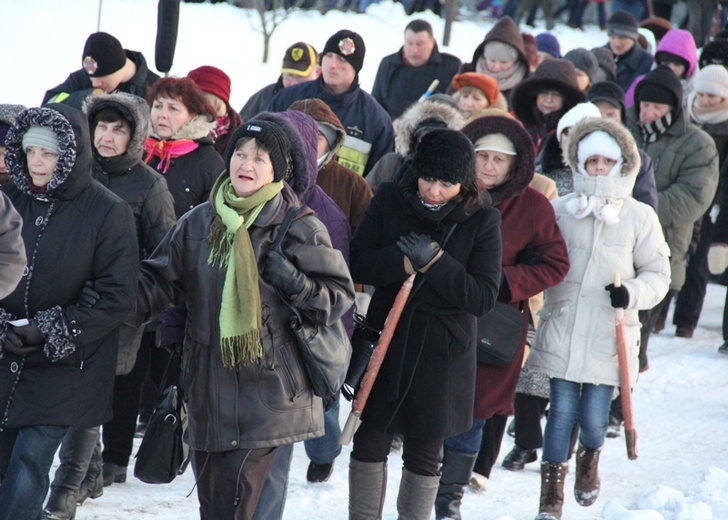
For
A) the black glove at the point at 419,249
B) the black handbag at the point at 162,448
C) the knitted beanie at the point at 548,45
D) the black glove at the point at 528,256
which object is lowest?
the black handbag at the point at 162,448

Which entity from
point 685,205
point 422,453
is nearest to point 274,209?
point 422,453

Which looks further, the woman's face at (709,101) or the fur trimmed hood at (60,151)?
the woman's face at (709,101)

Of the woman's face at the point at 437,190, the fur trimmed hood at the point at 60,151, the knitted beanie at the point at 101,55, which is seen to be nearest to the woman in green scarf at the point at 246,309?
the fur trimmed hood at the point at 60,151

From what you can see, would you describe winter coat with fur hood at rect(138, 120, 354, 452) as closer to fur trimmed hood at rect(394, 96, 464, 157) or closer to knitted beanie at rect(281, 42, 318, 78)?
fur trimmed hood at rect(394, 96, 464, 157)

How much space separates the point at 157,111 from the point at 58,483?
207 cm

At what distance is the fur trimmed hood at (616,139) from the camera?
562 cm

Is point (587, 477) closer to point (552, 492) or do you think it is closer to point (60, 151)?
point (552, 492)

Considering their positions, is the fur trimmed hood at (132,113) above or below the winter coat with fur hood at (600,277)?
above

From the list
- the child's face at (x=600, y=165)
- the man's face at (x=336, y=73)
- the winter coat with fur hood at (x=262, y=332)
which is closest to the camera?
the winter coat with fur hood at (x=262, y=332)

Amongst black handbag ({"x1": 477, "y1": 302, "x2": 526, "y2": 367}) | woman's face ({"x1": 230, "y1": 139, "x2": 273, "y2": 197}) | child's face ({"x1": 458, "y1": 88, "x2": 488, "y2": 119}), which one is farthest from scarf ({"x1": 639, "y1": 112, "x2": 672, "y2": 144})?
woman's face ({"x1": 230, "y1": 139, "x2": 273, "y2": 197})

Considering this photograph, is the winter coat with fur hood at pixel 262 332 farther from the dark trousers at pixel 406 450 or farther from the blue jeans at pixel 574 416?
the blue jeans at pixel 574 416

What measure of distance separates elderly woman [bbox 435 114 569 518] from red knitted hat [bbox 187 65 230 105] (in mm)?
1821

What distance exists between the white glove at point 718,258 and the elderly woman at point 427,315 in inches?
108

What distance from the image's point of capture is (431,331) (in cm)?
476
